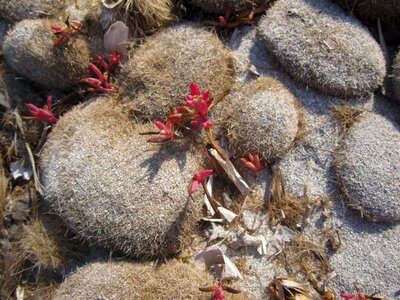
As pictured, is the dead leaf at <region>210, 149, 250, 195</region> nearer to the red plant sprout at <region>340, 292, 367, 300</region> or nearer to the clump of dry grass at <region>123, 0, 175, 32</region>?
the red plant sprout at <region>340, 292, 367, 300</region>

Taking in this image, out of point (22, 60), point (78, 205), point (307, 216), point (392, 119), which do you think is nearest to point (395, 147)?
point (392, 119)

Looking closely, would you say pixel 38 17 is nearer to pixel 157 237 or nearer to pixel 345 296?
pixel 157 237

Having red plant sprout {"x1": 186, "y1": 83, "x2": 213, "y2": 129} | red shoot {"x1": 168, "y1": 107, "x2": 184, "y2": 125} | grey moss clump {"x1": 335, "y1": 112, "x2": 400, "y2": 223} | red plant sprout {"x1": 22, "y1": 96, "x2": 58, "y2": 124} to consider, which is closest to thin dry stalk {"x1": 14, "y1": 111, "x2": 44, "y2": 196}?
red plant sprout {"x1": 22, "y1": 96, "x2": 58, "y2": 124}

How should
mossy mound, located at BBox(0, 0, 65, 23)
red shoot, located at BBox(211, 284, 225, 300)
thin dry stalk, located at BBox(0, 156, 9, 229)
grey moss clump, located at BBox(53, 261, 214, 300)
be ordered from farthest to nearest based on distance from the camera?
mossy mound, located at BBox(0, 0, 65, 23), thin dry stalk, located at BBox(0, 156, 9, 229), grey moss clump, located at BBox(53, 261, 214, 300), red shoot, located at BBox(211, 284, 225, 300)

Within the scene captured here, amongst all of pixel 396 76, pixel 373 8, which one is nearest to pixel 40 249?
pixel 396 76

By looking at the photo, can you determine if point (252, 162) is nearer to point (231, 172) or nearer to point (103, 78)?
point (231, 172)
